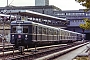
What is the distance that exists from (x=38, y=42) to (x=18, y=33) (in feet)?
9.36

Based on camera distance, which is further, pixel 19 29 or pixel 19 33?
pixel 19 29

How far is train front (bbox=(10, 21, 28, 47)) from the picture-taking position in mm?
26859

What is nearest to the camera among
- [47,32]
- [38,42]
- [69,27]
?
[38,42]

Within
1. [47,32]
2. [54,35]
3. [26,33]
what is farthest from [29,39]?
[54,35]

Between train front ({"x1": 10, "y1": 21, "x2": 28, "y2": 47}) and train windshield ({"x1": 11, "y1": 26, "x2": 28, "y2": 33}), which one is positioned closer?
train front ({"x1": 10, "y1": 21, "x2": 28, "y2": 47})

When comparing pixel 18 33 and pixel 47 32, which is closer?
pixel 18 33

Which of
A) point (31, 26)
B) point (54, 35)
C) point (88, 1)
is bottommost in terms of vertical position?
point (54, 35)

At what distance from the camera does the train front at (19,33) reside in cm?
2686

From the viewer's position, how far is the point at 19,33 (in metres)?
27.0

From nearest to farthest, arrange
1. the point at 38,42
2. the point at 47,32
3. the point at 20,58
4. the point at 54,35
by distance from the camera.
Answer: the point at 20,58 < the point at 38,42 < the point at 47,32 < the point at 54,35

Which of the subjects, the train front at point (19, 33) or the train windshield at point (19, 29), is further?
the train windshield at point (19, 29)

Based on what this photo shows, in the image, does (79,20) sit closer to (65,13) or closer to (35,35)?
(65,13)

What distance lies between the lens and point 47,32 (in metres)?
33.3

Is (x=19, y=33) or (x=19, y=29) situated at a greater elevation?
(x=19, y=29)
